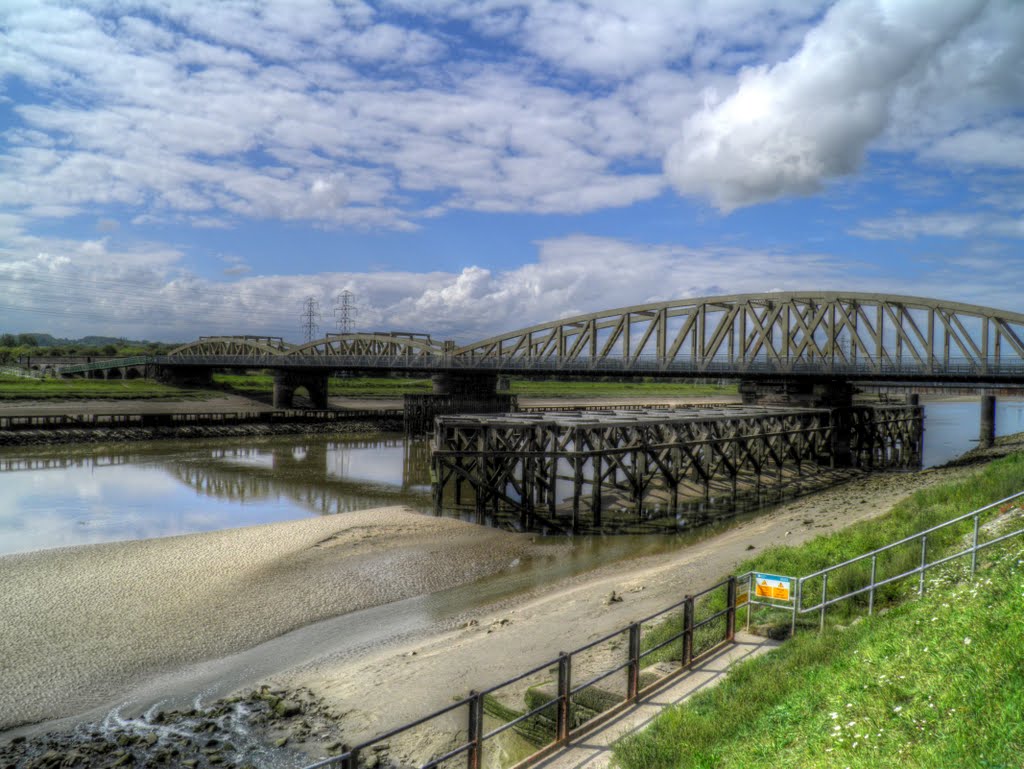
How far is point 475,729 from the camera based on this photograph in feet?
24.3

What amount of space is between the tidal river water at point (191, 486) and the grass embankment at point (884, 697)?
531 inches

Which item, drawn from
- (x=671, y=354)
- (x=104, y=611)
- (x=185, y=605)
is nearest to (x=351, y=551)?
(x=185, y=605)

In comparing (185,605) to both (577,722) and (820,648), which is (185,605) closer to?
(577,722)

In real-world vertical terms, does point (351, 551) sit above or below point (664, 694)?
below

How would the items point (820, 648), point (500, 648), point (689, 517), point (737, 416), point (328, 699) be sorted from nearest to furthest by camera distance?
1. point (820, 648)
2. point (328, 699)
3. point (500, 648)
4. point (689, 517)
5. point (737, 416)

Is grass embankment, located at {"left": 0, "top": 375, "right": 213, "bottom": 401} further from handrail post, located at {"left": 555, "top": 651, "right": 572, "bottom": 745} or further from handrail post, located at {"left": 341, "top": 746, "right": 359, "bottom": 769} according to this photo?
handrail post, located at {"left": 341, "top": 746, "right": 359, "bottom": 769}

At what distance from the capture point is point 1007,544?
10.5m

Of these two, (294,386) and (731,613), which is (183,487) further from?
(294,386)

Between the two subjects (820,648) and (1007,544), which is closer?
(820,648)

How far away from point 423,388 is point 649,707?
395 ft

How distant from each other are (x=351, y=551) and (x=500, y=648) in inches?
393

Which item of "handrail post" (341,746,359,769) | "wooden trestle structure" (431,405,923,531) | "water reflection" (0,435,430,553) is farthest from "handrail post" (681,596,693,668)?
"water reflection" (0,435,430,553)

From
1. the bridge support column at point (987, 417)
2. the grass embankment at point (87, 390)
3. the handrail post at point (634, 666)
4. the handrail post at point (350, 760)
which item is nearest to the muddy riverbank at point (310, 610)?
the handrail post at point (634, 666)

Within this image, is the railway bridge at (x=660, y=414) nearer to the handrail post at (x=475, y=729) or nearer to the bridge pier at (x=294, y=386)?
the bridge pier at (x=294, y=386)
